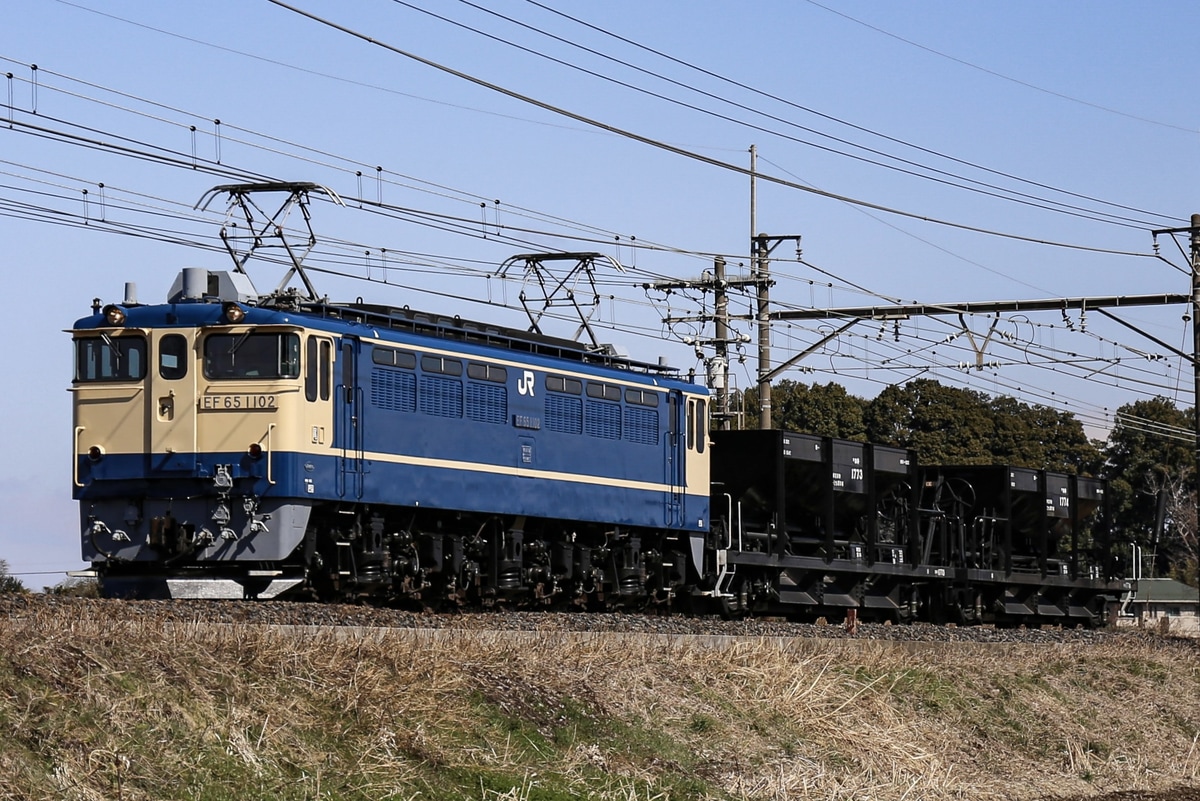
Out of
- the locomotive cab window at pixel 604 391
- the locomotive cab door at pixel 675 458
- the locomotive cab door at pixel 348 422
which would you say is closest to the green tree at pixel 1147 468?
the locomotive cab door at pixel 675 458

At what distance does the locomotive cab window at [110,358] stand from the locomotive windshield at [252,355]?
102 cm

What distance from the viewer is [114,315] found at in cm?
2367

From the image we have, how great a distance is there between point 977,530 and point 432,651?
2690 cm

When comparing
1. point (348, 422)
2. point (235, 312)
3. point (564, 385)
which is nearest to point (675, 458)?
point (564, 385)

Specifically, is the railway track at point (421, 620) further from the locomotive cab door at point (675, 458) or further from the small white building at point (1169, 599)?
the small white building at point (1169, 599)

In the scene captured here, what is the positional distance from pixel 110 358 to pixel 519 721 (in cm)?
1075

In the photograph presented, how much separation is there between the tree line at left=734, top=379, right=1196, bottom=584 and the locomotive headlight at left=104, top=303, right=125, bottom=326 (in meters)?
56.7

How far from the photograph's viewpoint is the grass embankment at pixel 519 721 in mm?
12219

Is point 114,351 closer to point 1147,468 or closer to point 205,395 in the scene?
point 205,395

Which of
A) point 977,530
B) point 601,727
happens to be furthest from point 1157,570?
point 601,727

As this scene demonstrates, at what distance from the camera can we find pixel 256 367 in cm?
2291

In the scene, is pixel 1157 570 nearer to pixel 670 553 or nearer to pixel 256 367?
pixel 670 553

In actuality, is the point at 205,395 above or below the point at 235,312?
below

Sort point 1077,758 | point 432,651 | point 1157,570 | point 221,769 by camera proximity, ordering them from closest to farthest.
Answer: point 221,769 → point 432,651 → point 1077,758 → point 1157,570
